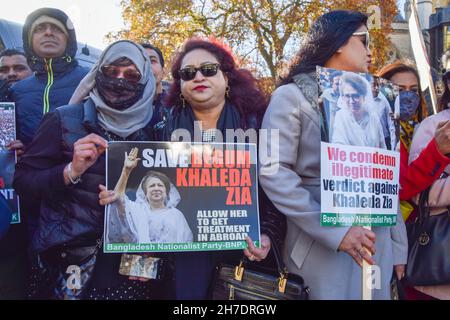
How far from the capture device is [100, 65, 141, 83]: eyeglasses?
2668mm

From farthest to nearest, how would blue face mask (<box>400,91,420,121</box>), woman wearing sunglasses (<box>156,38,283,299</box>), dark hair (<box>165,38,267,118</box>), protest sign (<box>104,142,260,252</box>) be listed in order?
A: blue face mask (<box>400,91,420,121</box>)
dark hair (<box>165,38,267,118</box>)
woman wearing sunglasses (<box>156,38,283,299</box>)
protest sign (<box>104,142,260,252</box>)

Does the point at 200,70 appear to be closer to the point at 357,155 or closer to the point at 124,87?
the point at 124,87

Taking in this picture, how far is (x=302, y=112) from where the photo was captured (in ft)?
8.32

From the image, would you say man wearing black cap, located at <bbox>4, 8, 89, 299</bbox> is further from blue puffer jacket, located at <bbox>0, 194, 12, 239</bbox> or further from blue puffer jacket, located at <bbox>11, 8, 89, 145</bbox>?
blue puffer jacket, located at <bbox>0, 194, 12, 239</bbox>

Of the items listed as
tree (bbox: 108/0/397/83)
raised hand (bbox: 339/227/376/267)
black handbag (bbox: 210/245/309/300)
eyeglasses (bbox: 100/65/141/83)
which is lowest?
black handbag (bbox: 210/245/309/300)

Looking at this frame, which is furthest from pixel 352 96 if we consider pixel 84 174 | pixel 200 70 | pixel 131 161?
pixel 84 174

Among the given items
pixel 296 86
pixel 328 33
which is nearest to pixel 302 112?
pixel 296 86

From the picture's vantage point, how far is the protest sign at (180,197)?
248cm

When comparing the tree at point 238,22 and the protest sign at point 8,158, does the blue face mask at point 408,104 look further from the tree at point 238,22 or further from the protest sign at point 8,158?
the tree at point 238,22

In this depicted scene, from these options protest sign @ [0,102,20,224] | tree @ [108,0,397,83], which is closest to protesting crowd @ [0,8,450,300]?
protest sign @ [0,102,20,224]

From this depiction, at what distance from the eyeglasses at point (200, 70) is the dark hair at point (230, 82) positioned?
0.10 meters
